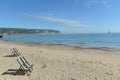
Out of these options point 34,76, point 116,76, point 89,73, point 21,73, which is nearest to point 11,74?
point 21,73

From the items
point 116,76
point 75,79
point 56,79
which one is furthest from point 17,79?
point 116,76

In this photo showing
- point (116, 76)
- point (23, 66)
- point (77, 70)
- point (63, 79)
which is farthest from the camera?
point (77, 70)

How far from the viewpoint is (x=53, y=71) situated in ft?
32.4

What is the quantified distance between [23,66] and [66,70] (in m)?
2.32

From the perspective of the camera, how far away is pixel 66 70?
33.0 feet

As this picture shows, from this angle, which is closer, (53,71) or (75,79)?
(75,79)

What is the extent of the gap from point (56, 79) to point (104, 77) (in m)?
2.28

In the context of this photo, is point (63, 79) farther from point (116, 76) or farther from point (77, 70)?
point (116, 76)

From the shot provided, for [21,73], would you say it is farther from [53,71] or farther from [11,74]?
[53,71]

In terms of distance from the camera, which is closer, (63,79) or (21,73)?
(63,79)

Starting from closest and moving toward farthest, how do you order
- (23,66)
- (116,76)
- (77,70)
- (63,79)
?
(63,79), (116,76), (23,66), (77,70)

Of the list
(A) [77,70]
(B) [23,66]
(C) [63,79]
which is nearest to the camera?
(C) [63,79]

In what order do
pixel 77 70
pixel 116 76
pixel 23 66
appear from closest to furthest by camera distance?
pixel 116 76 → pixel 23 66 → pixel 77 70

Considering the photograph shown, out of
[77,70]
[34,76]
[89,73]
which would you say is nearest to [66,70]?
[77,70]
